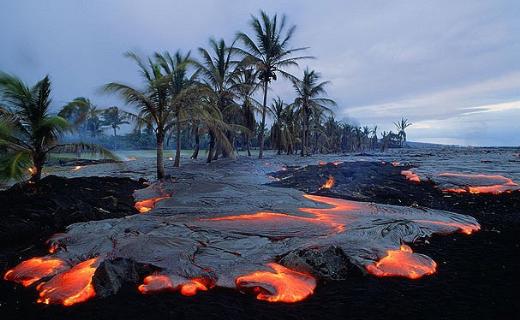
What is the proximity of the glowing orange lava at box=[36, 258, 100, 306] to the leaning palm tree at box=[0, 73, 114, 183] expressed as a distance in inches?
239

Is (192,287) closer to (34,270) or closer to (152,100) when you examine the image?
(34,270)

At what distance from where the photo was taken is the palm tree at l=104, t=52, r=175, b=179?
518 inches

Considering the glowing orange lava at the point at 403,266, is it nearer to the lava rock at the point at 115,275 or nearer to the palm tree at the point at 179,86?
the lava rock at the point at 115,275

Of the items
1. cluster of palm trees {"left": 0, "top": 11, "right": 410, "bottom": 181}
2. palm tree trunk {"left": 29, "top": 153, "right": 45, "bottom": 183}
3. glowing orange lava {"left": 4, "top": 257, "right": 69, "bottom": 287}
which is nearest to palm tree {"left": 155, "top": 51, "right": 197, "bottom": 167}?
cluster of palm trees {"left": 0, "top": 11, "right": 410, "bottom": 181}

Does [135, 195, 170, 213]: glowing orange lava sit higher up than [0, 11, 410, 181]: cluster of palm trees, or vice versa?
[0, 11, 410, 181]: cluster of palm trees

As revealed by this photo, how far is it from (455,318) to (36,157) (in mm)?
11312

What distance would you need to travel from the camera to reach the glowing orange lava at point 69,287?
3.94 meters

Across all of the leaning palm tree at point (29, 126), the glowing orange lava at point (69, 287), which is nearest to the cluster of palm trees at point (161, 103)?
the leaning palm tree at point (29, 126)

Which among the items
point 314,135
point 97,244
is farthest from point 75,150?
point 314,135

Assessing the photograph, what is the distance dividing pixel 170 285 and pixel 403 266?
11.0 ft

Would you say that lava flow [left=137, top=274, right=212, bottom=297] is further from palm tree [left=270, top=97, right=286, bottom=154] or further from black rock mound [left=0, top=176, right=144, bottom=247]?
palm tree [left=270, top=97, right=286, bottom=154]

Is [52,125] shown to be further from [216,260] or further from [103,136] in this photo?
[103,136]

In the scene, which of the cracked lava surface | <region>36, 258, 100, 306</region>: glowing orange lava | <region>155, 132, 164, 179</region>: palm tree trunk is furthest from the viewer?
<region>155, 132, 164, 179</region>: palm tree trunk

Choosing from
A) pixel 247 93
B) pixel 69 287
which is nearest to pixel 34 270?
pixel 69 287
